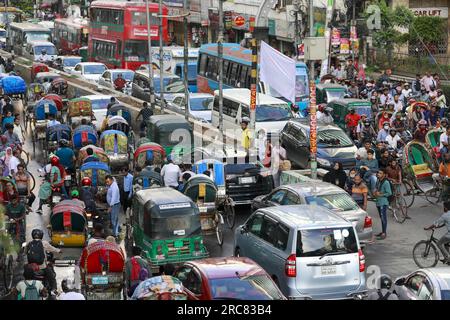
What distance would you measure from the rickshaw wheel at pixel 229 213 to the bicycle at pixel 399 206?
384 cm

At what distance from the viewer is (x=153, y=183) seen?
2500cm

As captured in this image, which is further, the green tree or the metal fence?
the green tree

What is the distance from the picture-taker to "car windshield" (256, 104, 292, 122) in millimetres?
33406

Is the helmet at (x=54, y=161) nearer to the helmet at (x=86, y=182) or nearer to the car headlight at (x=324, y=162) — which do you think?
the helmet at (x=86, y=182)

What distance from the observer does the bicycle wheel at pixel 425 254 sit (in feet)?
67.7

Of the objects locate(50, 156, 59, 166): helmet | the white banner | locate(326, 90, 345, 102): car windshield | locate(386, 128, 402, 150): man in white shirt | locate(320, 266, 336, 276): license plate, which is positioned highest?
the white banner

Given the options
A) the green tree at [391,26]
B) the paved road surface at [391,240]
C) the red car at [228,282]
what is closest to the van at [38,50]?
the green tree at [391,26]

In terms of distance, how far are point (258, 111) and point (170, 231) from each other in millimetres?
13549

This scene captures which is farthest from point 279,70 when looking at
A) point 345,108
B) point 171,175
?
point 171,175

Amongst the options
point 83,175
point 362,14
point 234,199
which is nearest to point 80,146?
point 83,175

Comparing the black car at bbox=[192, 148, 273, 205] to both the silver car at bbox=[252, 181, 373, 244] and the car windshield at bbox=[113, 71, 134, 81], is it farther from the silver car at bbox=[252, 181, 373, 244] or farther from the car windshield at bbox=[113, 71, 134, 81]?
the car windshield at bbox=[113, 71, 134, 81]

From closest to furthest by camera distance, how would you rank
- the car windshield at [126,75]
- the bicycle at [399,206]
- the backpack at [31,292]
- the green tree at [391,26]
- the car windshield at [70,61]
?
the backpack at [31,292], the bicycle at [399,206], the car windshield at [126,75], the green tree at [391,26], the car windshield at [70,61]

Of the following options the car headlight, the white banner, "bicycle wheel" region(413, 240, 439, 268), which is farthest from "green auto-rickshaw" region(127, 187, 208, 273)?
the white banner

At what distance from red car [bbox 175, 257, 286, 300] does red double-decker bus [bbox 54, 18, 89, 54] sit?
55461mm
